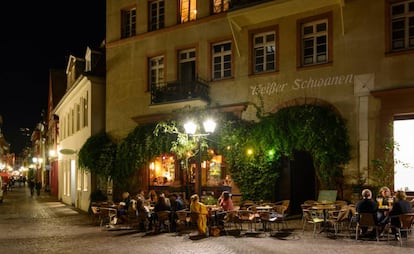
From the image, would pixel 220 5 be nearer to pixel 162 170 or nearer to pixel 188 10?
pixel 188 10

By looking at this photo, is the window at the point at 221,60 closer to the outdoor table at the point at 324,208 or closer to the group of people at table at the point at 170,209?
the group of people at table at the point at 170,209

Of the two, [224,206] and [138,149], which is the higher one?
[138,149]

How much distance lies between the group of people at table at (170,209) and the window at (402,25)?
748cm

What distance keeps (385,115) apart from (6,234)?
13089 millimetres

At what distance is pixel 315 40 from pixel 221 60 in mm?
4237

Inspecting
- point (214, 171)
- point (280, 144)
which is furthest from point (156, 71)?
point (280, 144)

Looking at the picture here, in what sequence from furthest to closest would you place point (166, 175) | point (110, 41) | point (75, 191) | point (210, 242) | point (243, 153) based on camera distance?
point (75, 191), point (110, 41), point (166, 175), point (243, 153), point (210, 242)

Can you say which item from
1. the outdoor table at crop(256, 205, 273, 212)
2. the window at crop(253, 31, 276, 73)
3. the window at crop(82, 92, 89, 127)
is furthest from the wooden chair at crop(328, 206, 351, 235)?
the window at crop(82, 92, 89, 127)

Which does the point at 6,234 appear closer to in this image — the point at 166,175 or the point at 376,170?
the point at 166,175

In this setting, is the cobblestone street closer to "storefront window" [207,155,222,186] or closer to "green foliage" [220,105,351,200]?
"green foliage" [220,105,351,200]

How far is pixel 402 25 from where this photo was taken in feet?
53.6

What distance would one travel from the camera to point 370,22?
16.7 meters

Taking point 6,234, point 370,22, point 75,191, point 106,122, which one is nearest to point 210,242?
point 6,234

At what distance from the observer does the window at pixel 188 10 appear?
21.7 m
